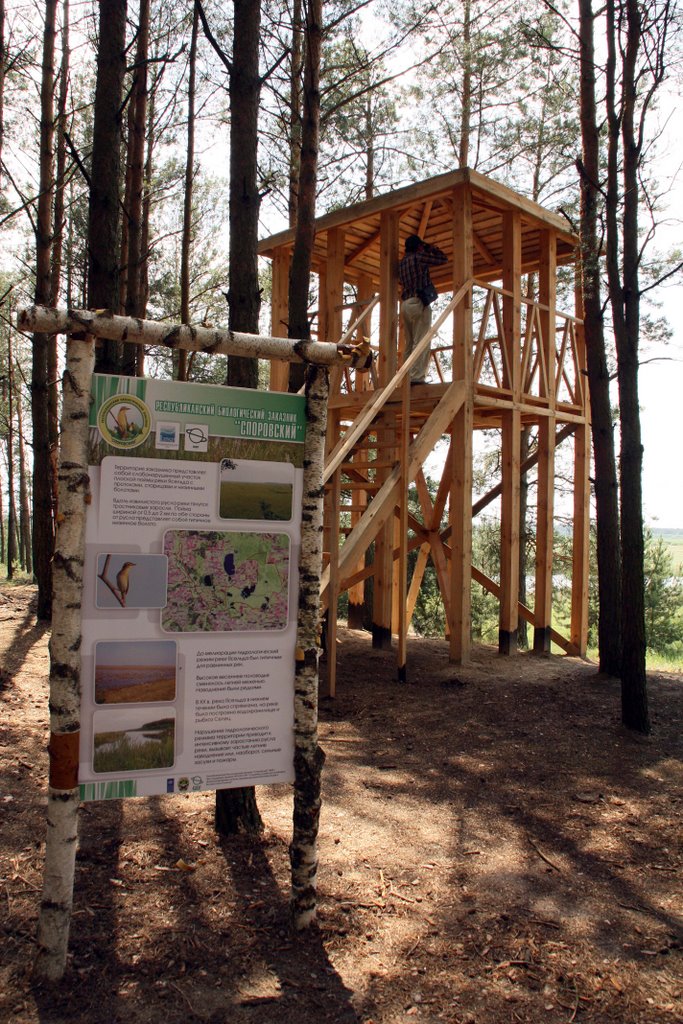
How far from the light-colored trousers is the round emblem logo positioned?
689 centimetres

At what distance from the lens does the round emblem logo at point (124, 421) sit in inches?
119

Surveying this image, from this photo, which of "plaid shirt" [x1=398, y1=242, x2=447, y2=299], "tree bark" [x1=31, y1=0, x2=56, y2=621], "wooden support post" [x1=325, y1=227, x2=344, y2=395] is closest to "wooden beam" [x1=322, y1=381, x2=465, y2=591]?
"plaid shirt" [x1=398, y1=242, x2=447, y2=299]

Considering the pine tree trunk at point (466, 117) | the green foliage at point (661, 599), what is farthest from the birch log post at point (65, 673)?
the green foliage at point (661, 599)

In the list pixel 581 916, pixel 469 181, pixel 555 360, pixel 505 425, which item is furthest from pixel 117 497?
pixel 555 360

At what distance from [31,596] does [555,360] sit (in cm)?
1025

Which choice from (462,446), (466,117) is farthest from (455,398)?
(466,117)

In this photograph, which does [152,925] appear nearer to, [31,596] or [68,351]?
[68,351]

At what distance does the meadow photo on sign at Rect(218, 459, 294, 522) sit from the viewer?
322 centimetres

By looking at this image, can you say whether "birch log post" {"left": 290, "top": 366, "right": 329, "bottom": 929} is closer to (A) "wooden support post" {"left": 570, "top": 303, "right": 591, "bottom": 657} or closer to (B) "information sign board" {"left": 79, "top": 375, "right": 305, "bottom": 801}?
(B) "information sign board" {"left": 79, "top": 375, "right": 305, "bottom": 801}

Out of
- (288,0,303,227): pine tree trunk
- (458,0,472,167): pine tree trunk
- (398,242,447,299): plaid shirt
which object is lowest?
(398,242,447,299): plaid shirt

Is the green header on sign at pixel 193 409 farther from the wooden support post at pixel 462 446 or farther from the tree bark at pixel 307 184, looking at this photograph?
the wooden support post at pixel 462 446

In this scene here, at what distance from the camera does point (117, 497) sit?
3.04 meters

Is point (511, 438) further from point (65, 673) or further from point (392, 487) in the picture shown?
point (65, 673)

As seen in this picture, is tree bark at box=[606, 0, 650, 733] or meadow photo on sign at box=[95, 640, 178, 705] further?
tree bark at box=[606, 0, 650, 733]
